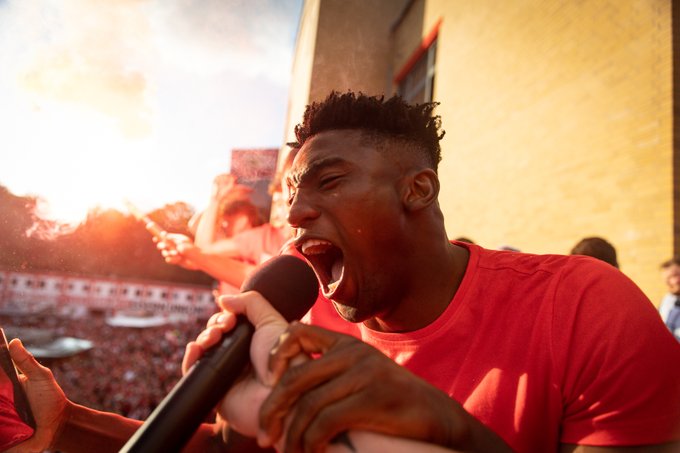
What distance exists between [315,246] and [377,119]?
674mm

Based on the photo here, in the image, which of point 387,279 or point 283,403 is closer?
point 283,403

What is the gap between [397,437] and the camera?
835 millimetres

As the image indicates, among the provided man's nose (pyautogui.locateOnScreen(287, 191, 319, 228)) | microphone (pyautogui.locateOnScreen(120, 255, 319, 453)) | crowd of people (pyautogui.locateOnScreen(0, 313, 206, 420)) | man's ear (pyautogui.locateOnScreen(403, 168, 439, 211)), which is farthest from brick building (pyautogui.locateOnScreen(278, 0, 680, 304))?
crowd of people (pyautogui.locateOnScreen(0, 313, 206, 420))

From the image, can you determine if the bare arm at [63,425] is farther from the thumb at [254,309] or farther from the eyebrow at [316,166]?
the eyebrow at [316,166]

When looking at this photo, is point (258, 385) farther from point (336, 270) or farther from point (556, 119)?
point (556, 119)

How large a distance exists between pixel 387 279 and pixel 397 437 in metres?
0.92

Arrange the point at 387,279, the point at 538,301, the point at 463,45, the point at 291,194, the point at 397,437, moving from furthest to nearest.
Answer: the point at 463,45 → the point at 291,194 → the point at 387,279 → the point at 538,301 → the point at 397,437

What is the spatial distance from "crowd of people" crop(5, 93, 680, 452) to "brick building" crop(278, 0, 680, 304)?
3.33ft

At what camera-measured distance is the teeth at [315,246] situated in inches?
66.6

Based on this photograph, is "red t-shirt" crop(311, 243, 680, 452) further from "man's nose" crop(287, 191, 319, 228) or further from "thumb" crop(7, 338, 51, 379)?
"thumb" crop(7, 338, 51, 379)

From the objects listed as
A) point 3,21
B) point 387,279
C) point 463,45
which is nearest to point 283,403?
point 387,279

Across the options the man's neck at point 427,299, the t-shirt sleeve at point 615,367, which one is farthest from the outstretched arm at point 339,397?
the man's neck at point 427,299

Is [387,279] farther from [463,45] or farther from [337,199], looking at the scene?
[463,45]

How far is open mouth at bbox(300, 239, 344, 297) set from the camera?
173 centimetres
